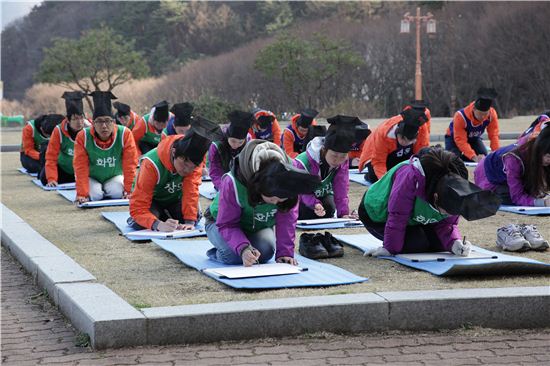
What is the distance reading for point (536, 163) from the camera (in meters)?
9.20

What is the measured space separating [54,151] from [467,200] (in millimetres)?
7858

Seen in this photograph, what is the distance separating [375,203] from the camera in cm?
767

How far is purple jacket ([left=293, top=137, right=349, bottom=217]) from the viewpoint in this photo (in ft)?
28.6

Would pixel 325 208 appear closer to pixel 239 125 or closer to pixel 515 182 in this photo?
pixel 239 125

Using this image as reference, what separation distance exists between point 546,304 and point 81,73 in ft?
115

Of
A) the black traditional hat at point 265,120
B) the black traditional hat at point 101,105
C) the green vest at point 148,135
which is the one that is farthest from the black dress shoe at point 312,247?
the black traditional hat at point 265,120

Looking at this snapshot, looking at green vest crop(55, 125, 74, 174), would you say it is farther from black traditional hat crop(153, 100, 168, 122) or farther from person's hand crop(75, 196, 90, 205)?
person's hand crop(75, 196, 90, 205)

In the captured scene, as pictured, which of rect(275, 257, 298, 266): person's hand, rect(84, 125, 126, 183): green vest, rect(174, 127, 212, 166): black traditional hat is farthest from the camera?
rect(84, 125, 126, 183): green vest

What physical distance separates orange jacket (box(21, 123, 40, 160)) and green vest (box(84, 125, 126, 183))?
167 inches

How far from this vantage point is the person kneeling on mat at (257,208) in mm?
6145

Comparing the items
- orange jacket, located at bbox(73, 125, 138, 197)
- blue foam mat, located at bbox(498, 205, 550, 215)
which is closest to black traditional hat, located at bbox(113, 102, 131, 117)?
orange jacket, located at bbox(73, 125, 138, 197)

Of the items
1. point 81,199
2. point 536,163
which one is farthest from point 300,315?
point 81,199

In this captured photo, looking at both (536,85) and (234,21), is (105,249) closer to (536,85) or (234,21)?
(536,85)

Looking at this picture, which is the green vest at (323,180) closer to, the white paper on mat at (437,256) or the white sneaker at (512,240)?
the white paper on mat at (437,256)
